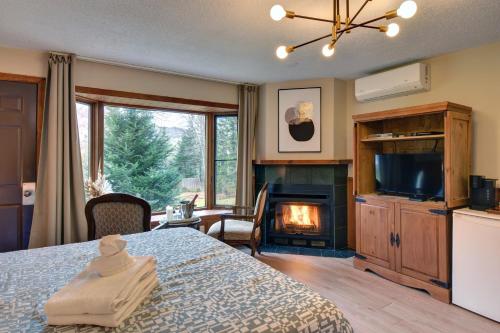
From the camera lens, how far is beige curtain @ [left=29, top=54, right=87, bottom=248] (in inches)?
118

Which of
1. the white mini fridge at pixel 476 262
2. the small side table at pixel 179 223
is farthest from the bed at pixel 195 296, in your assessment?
the white mini fridge at pixel 476 262

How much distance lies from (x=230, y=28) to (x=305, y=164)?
2198 millimetres

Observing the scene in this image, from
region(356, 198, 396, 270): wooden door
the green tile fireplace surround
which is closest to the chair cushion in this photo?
the green tile fireplace surround

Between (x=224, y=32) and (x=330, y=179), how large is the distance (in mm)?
2431

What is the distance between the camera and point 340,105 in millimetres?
4102

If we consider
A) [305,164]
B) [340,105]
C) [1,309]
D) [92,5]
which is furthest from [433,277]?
[92,5]

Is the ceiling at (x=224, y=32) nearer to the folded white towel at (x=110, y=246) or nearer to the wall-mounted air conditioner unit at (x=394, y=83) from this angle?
the wall-mounted air conditioner unit at (x=394, y=83)

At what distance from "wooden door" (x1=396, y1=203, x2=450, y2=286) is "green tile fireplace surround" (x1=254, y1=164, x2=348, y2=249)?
111cm

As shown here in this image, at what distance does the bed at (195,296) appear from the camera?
958 mm

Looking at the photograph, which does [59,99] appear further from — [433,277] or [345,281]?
[433,277]

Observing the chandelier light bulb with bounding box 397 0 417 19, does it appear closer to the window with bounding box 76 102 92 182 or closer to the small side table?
the small side table

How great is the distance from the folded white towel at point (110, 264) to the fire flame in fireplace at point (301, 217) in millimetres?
3327

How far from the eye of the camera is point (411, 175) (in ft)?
10.1

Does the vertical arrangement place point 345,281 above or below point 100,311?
below
